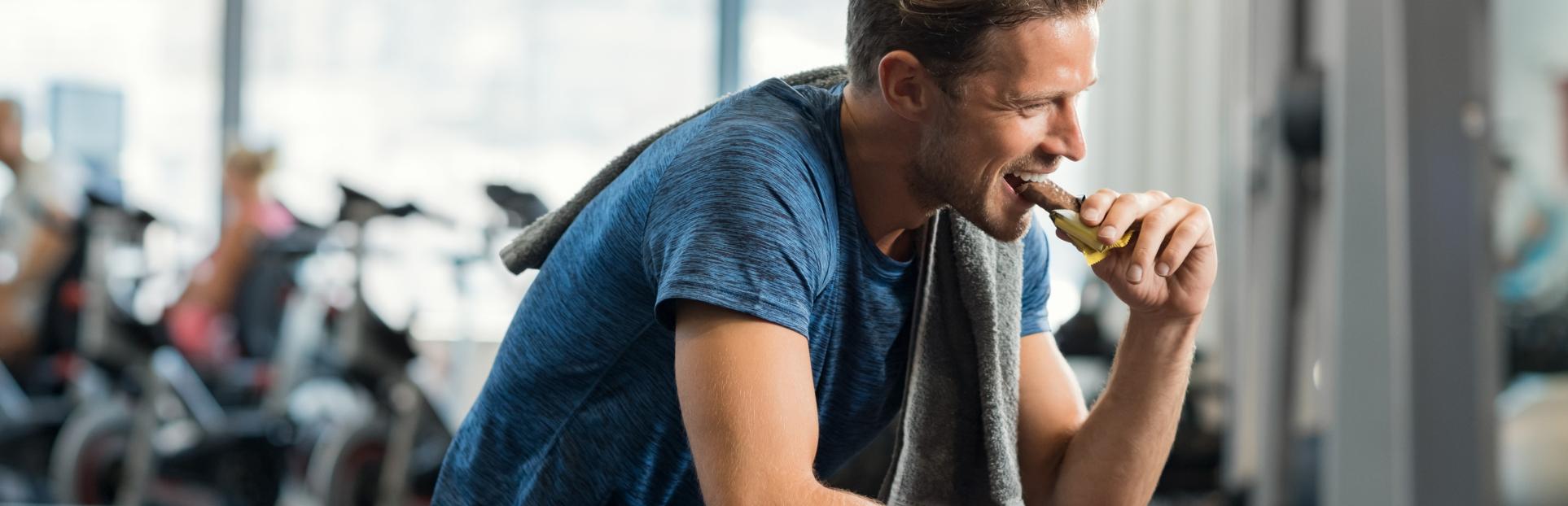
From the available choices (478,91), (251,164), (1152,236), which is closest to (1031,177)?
(1152,236)

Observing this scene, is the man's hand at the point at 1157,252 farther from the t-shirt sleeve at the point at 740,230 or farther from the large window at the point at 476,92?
the large window at the point at 476,92

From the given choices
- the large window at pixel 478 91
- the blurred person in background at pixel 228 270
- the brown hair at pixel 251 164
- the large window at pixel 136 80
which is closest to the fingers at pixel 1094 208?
the blurred person in background at pixel 228 270

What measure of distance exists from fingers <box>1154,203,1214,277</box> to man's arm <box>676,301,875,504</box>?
1.13 feet

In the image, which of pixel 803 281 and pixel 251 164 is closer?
pixel 803 281

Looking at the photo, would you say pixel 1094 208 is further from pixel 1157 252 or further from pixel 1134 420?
pixel 1134 420

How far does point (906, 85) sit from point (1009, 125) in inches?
3.6

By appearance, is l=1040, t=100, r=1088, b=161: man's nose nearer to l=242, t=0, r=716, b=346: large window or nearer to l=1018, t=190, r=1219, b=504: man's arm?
l=1018, t=190, r=1219, b=504: man's arm

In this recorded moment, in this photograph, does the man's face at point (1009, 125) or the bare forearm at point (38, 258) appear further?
the bare forearm at point (38, 258)

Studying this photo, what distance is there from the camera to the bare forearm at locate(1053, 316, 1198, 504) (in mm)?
1200

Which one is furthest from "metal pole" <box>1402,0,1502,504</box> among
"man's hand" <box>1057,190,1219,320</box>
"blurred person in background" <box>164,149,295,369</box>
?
"blurred person in background" <box>164,149,295,369</box>

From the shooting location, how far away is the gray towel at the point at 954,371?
1187 millimetres

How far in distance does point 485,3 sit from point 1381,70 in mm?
4972

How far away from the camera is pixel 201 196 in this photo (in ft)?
18.7

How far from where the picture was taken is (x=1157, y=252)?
1.13 metres
